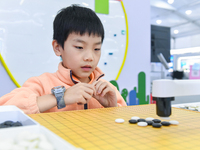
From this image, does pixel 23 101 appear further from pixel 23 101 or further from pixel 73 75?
pixel 73 75

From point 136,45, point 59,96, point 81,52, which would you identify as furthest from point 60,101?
point 136,45

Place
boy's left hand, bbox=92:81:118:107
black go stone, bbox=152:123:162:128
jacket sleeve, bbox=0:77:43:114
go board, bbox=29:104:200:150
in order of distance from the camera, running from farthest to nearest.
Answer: boy's left hand, bbox=92:81:118:107 → jacket sleeve, bbox=0:77:43:114 → black go stone, bbox=152:123:162:128 → go board, bbox=29:104:200:150

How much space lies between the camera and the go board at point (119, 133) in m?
0.37

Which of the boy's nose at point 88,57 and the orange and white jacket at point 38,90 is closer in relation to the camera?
the orange and white jacket at point 38,90

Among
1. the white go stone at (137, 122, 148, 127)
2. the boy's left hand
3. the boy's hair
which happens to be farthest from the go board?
the boy's hair

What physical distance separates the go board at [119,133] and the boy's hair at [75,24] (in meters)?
0.46

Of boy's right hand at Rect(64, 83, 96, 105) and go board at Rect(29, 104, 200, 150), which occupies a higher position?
boy's right hand at Rect(64, 83, 96, 105)

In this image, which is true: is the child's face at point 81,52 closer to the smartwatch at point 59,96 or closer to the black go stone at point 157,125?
the smartwatch at point 59,96

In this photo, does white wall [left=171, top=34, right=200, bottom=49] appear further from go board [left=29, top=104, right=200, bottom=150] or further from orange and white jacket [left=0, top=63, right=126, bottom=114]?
go board [left=29, top=104, right=200, bottom=150]

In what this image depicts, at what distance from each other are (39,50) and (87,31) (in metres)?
0.62

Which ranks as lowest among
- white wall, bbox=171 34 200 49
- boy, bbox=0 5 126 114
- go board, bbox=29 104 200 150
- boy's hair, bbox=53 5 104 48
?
go board, bbox=29 104 200 150

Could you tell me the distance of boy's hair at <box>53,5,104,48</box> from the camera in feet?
3.03

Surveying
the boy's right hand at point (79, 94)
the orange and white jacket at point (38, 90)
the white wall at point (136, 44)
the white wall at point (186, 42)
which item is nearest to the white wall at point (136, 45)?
the white wall at point (136, 44)

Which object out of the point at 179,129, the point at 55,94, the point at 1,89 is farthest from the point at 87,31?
the point at 1,89
